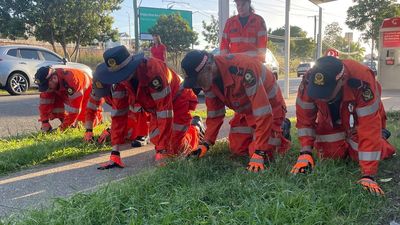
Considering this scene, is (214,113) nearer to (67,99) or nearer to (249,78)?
(249,78)

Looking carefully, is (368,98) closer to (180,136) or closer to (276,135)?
(276,135)

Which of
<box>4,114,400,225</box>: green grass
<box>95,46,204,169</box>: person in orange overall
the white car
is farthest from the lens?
the white car

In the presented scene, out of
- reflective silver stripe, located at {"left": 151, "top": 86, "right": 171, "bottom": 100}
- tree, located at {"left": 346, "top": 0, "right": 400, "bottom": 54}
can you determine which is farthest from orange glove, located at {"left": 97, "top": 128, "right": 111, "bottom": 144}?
tree, located at {"left": 346, "top": 0, "right": 400, "bottom": 54}

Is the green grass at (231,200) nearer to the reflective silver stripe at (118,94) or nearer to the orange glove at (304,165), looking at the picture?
the orange glove at (304,165)

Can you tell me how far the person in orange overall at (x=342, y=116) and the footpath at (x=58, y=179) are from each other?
60.3 inches

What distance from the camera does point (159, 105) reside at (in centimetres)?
390

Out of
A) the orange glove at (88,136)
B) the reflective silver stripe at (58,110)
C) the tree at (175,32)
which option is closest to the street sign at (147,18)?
the tree at (175,32)

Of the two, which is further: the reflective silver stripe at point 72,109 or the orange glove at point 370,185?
the reflective silver stripe at point 72,109

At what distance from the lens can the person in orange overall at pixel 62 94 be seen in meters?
5.54

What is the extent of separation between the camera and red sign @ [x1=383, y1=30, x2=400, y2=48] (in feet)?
34.7

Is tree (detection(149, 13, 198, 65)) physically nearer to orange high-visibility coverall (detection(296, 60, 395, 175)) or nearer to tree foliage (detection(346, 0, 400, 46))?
tree foliage (detection(346, 0, 400, 46))

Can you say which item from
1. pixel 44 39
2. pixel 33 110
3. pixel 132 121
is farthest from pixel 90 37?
pixel 132 121

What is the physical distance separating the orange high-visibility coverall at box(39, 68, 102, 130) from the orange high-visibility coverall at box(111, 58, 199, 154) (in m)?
1.43

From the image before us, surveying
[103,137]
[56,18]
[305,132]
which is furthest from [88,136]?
[56,18]
